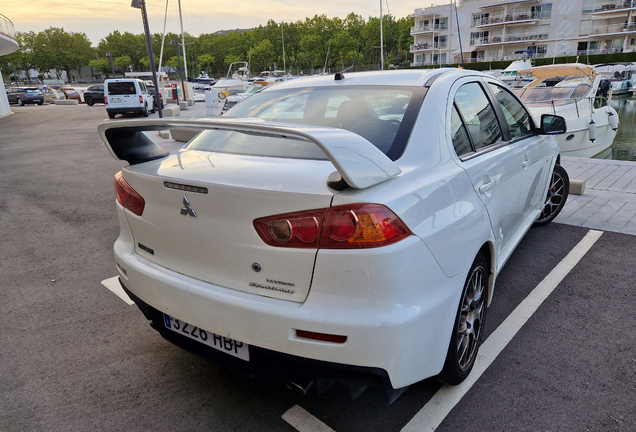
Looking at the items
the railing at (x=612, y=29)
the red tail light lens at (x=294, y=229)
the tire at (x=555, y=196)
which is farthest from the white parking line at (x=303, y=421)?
the railing at (x=612, y=29)

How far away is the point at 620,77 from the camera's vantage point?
125 ft

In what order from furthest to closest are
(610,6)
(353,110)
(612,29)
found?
(612,29)
(610,6)
(353,110)

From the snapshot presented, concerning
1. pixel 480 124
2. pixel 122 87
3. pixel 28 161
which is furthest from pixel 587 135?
pixel 122 87

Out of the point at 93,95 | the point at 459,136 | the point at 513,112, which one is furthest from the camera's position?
the point at 93,95

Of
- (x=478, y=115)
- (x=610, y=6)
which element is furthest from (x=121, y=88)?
(x=610, y=6)

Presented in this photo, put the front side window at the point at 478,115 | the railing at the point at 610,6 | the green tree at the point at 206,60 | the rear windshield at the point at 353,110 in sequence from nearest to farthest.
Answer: the rear windshield at the point at 353,110, the front side window at the point at 478,115, the railing at the point at 610,6, the green tree at the point at 206,60

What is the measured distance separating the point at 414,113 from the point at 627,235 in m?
3.72

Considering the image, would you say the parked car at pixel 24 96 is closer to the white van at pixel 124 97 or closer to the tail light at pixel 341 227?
the white van at pixel 124 97

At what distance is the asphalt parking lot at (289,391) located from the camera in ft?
7.35

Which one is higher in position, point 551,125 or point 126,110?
point 551,125

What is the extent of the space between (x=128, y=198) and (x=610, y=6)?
244ft

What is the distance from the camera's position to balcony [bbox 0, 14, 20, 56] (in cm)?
2231

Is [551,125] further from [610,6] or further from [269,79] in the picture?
[610,6]

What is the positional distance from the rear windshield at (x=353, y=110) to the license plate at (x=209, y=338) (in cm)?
92
